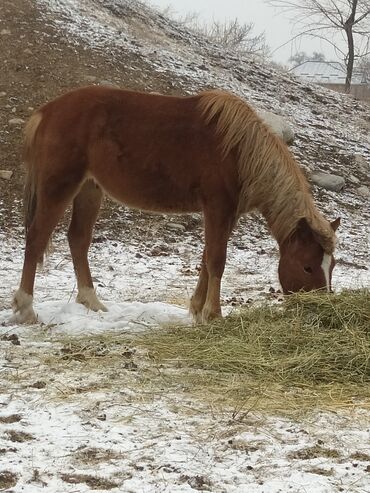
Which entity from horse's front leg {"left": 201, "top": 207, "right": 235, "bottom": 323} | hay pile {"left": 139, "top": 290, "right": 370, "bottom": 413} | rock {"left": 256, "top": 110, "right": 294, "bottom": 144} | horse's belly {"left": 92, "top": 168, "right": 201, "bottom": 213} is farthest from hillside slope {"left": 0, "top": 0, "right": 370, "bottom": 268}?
hay pile {"left": 139, "top": 290, "right": 370, "bottom": 413}

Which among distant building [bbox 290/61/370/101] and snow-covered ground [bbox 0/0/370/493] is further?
distant building [bbox 290/61/370/101]

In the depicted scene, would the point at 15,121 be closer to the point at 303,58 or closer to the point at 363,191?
the point at 363,191

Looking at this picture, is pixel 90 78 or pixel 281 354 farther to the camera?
pixel 90 78

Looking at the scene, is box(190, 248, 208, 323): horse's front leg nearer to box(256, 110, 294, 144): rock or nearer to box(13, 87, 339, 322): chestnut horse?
box(13, 87, 339, 322): chestnut horse

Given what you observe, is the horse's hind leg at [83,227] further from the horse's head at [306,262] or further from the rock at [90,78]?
the rock at [90,78]

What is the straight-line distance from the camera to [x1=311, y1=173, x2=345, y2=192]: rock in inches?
462

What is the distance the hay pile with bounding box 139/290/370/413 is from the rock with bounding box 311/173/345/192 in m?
7.26

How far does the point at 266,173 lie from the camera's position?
4.90m

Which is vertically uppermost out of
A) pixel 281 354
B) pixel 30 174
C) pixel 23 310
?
pixel 30 174

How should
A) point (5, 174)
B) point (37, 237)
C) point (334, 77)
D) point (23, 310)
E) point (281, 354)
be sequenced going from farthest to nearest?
1. point (334, 77)
2. point (5, 174)
3. point (37, 237)
4. point (23, 310)
5. point (281, 354)

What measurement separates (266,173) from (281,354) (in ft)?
4.91

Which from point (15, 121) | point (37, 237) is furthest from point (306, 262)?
point (15, 121)

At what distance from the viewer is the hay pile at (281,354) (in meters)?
3.47

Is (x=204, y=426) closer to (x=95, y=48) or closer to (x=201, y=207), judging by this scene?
(x=201, y=207)
